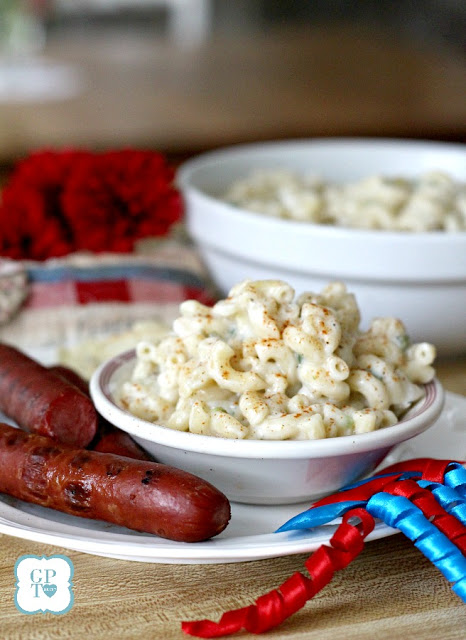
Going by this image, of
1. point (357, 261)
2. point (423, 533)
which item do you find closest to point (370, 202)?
point (357, 261)

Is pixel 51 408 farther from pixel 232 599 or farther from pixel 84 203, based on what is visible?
pixel 84 203

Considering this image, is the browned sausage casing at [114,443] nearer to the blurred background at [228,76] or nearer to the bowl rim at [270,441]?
the bowl rim at [270,441]

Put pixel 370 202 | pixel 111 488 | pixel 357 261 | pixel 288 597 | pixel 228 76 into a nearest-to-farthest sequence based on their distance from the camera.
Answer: pixel 288 597
pixel 111 488
pixel 357 261
pixel 370 202
pixel 228 76

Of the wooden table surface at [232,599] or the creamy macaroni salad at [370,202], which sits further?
the creamy macaroni salad at [370,202]

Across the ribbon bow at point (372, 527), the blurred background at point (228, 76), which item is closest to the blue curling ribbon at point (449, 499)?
the ribbon bow at point (372, 527)

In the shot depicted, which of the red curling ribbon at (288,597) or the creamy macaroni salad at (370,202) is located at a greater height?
the creamy macaroni salad at (370,202)

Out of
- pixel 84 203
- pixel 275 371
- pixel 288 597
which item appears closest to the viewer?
pixel 288 597
